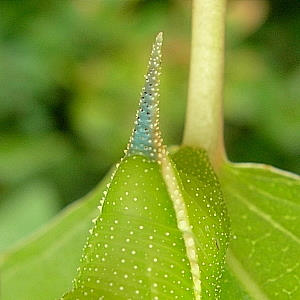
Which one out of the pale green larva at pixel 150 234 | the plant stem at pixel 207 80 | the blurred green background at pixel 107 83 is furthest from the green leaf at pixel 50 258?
the blurred green background at pixel 107 83

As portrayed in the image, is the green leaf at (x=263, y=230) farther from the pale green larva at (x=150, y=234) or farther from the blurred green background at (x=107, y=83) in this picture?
the blurred green background at (x=107, y=83)

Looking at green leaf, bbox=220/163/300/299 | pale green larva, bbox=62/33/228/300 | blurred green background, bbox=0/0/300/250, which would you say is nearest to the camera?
pale green larva, bbox=62/33/228/300

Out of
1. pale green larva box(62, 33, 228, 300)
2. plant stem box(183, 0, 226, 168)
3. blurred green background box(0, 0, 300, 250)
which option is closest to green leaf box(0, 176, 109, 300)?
plant stem box(183, 0, 226, 168)

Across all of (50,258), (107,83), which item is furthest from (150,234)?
(107,83)

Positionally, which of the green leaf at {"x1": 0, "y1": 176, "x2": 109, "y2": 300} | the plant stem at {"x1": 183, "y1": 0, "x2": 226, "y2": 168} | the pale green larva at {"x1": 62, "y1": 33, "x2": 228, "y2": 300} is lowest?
the green leaf at {"x1": 0, "y1": 176, "x2": 109, "y2": 300}

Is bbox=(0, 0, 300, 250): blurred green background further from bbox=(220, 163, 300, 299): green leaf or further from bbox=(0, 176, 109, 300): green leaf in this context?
bbox=(220, 163, 300, 299): green leaf

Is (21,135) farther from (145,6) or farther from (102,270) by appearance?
(102,270)

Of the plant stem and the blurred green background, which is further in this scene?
the blurred green background
